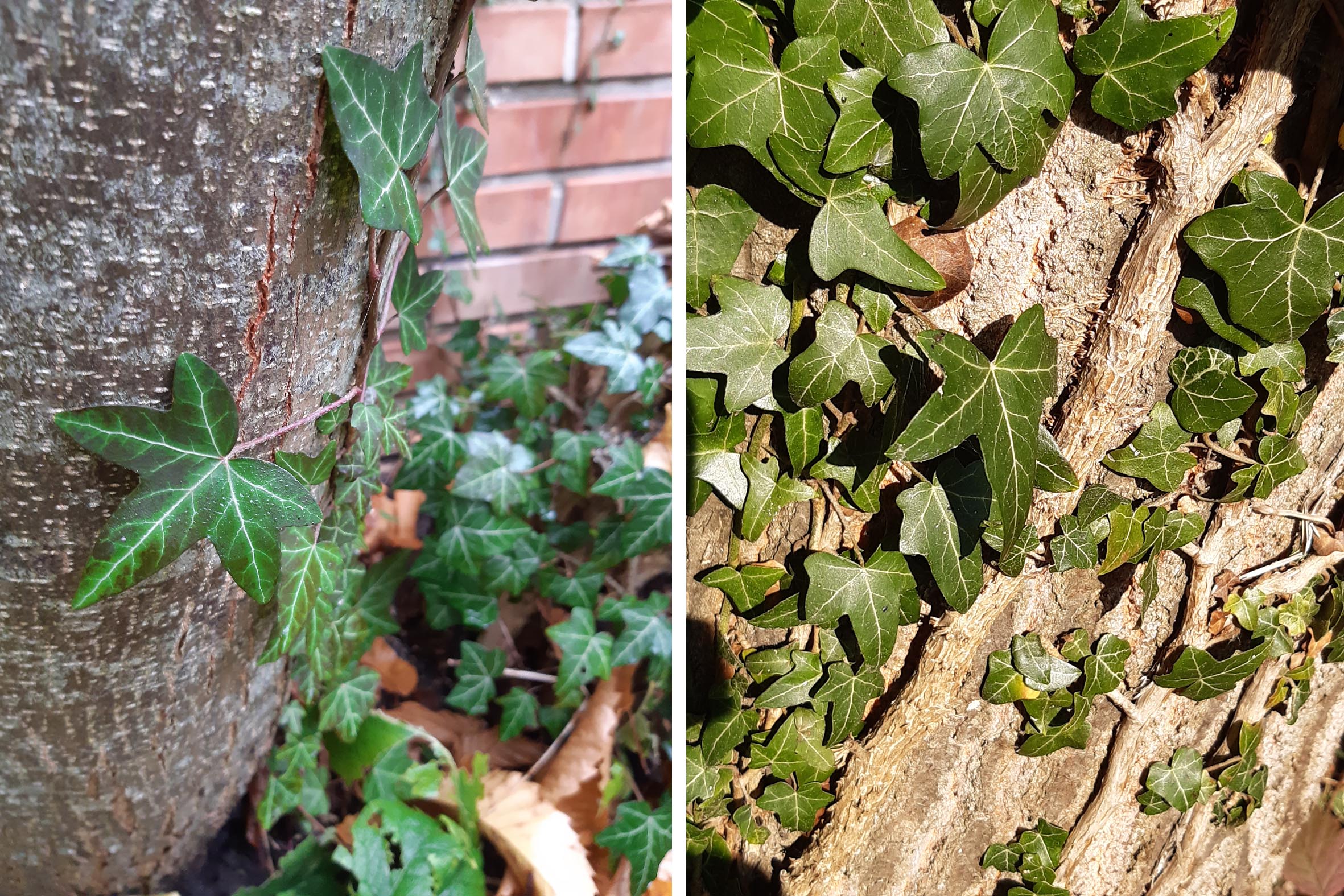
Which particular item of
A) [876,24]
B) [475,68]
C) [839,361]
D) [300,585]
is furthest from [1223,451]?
[300,585]

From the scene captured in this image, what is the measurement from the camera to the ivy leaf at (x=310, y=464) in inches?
22.5

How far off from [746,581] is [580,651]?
11.8 inches

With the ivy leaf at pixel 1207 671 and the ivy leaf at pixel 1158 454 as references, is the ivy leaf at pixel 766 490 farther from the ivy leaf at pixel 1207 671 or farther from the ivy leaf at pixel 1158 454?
the ivy leaf at pixel 1207 671

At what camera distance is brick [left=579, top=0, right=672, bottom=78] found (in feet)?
4.10

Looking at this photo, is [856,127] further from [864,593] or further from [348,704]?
[348,704]

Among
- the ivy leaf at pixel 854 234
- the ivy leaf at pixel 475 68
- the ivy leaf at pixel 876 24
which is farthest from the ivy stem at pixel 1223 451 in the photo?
the ivy leaf at pixel 475 68

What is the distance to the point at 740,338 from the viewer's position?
65 cm

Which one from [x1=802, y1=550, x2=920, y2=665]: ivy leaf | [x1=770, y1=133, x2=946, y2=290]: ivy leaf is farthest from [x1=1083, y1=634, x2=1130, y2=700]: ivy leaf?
[x1=770, y1=133, x2=946, y2=290]: ivy leaf

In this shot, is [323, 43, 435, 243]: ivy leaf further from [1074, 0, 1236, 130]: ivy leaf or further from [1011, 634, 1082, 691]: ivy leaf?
[1011, 634, 1082, 691]: ivy leaf

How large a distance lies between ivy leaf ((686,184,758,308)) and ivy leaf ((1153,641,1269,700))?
2.06ft

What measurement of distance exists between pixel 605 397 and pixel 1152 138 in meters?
0.82

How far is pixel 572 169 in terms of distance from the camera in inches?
53.3

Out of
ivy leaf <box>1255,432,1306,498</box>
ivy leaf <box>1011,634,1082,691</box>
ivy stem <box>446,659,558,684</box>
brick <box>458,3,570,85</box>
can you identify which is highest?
brick <box>458,3,570,85</box>

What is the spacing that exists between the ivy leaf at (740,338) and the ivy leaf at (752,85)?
0.11m
